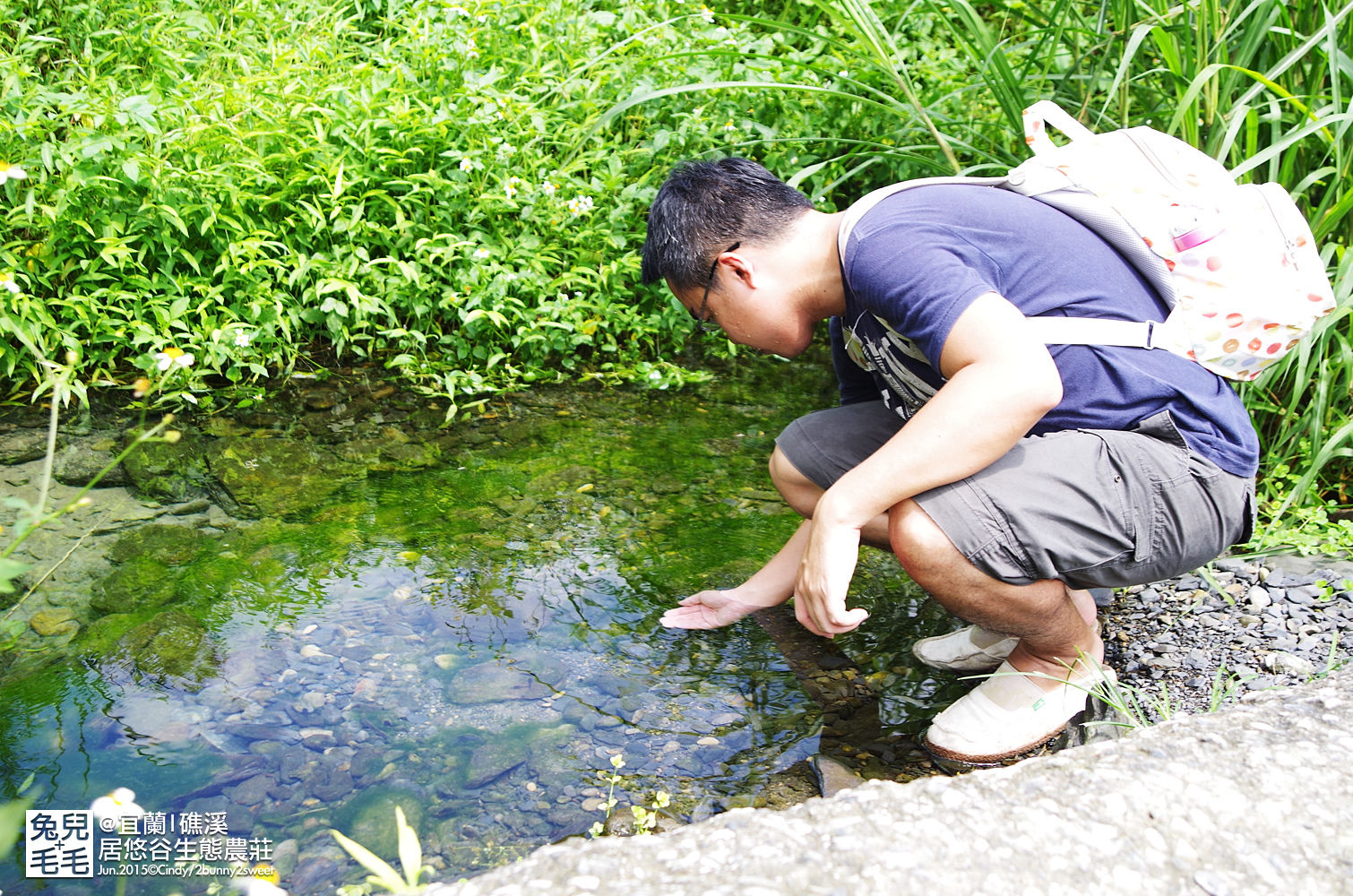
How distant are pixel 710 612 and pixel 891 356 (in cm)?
83

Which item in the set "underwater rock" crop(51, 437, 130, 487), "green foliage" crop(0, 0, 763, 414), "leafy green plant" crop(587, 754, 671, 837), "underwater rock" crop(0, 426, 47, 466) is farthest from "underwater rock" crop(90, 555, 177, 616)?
"leafy green plant" crop(587, 754, 671, 837)

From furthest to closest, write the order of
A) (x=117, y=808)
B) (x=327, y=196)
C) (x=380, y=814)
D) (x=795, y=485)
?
1. (x=327, y=196)
2. (x=795, y=485)
3. (x=380, y=814)
4. (x=117, y=808)

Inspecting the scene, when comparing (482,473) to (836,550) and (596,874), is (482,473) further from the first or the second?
(596,874)

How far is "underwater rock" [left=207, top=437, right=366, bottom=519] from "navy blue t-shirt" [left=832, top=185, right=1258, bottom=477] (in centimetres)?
172

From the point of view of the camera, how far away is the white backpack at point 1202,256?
1854 millimetres

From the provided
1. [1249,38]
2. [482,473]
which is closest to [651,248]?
[482,473]

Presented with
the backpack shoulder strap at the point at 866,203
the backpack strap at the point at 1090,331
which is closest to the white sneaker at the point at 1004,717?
the backpack strap at the point at 1090,331

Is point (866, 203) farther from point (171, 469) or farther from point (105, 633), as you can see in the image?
point (171, 469)

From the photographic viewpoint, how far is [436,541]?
2.72 meters

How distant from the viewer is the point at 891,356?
1.96 metres

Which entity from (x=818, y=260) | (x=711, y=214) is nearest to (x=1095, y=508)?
(x=818, y=260)

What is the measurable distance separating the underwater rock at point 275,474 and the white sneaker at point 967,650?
1.72 m

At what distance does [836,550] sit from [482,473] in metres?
1.57

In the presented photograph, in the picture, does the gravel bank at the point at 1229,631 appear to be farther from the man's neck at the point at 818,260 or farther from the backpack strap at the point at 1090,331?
the man's neck at the point at 818,260
